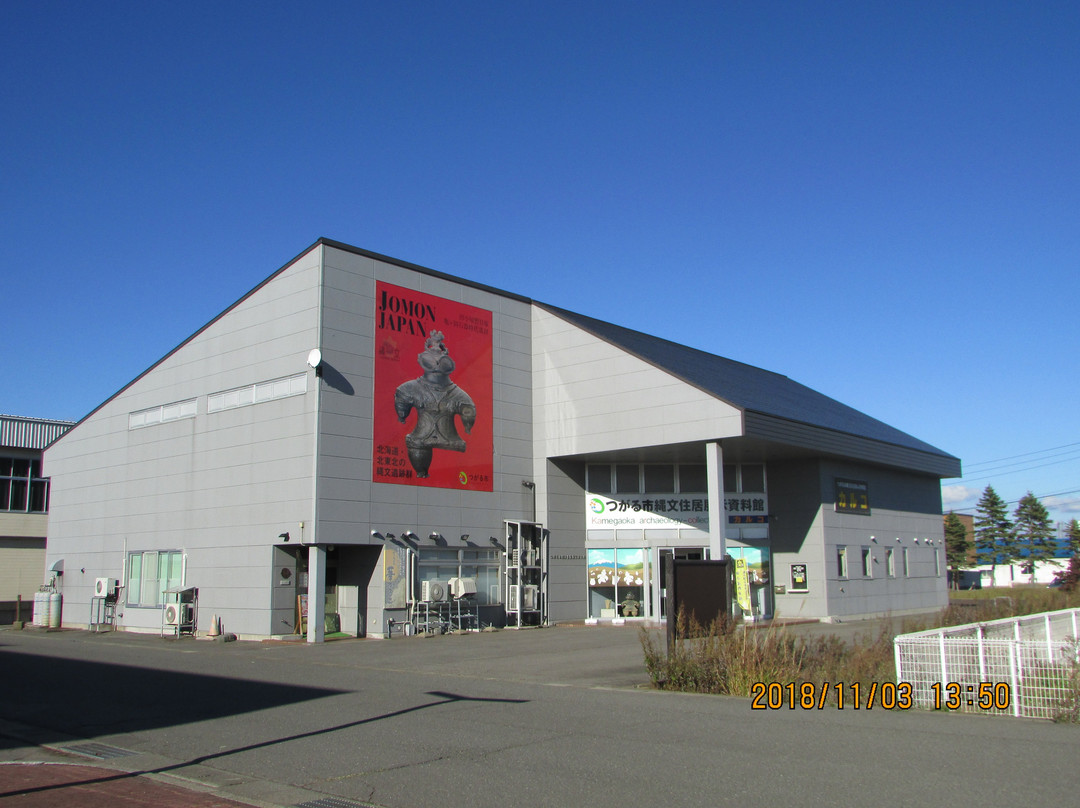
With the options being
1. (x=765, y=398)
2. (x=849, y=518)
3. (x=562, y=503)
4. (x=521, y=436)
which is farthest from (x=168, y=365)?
(x=849, y=518)

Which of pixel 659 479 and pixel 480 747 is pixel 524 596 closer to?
pixel 659 479

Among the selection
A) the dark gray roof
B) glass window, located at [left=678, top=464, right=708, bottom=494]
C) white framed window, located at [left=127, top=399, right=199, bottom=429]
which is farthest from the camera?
glass window, located at [left=678, top=464, right=708, bottom=494]

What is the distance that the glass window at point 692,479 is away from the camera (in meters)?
29.7

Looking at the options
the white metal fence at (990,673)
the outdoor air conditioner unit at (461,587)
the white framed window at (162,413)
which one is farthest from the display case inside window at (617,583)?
the white metal fence at (990,673)

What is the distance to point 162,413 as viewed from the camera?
29844 mm

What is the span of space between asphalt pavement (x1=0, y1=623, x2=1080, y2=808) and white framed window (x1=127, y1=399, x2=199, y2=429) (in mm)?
14160

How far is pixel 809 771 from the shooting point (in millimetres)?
7668

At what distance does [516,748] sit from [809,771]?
9.15 ft

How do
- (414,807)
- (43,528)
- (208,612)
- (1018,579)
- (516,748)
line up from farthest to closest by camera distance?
(1018,579) → (43,528) → (208,612) → (516,748) → (414,807)

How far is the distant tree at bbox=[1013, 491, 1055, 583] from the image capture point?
103625mm

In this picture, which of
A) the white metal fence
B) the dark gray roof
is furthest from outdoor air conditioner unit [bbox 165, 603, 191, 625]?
the white metal fence

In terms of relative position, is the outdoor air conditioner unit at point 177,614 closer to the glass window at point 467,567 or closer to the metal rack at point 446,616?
the metal rack at point 446,616

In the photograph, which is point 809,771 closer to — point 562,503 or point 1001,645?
point 1001,645

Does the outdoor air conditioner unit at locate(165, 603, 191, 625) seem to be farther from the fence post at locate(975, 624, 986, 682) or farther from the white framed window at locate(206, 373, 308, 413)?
the fence post at locate(975, 624, 986, 682)
